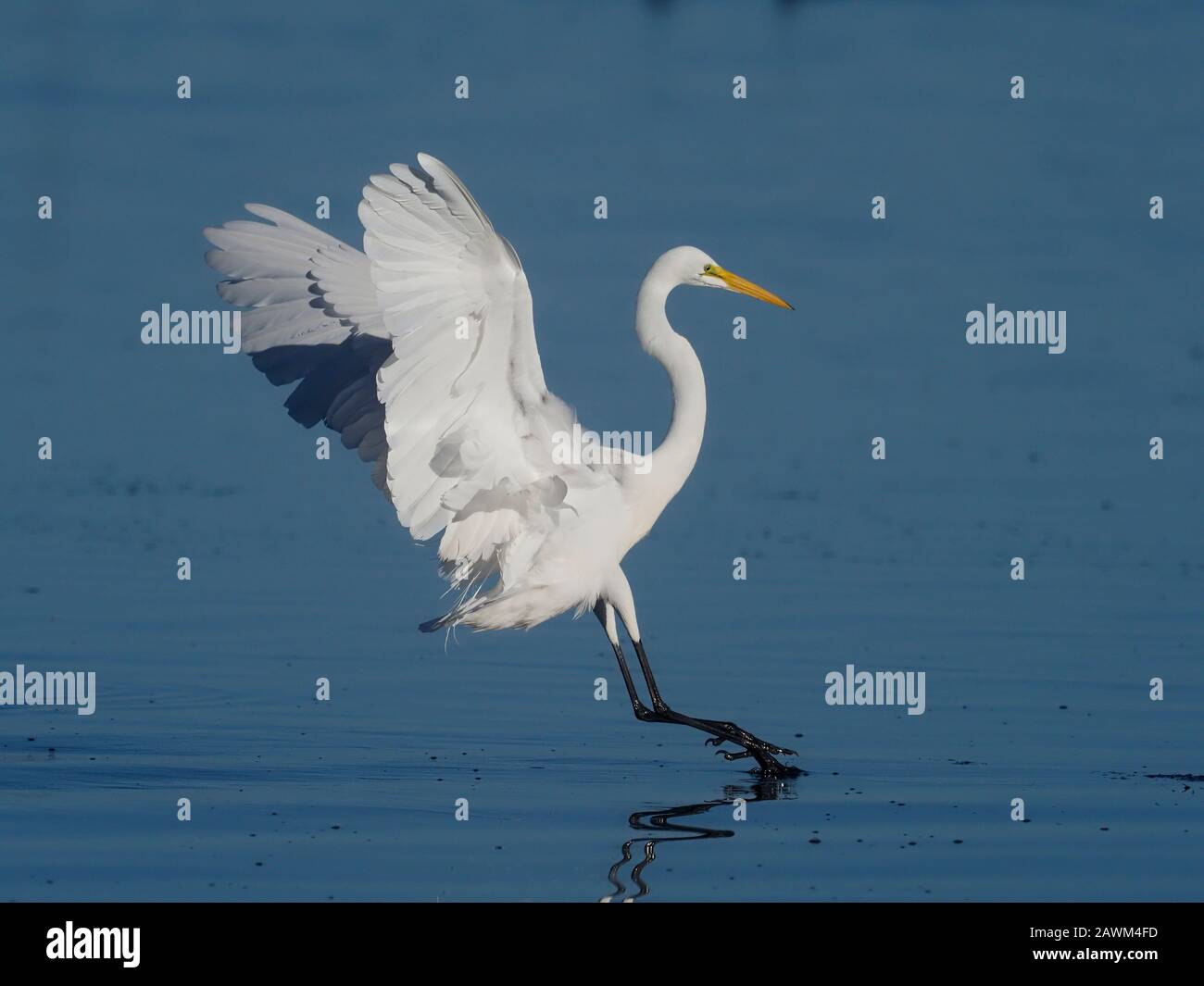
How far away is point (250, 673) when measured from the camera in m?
13.2

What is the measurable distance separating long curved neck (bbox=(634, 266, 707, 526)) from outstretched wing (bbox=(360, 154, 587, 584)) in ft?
3.25

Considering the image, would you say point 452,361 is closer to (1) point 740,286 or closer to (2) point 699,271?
(2) point 699,271

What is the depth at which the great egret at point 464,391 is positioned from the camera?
10000mm

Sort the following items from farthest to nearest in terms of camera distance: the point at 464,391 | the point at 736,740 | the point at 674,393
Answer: the point at 674,393 → the point at 736,740 → the point at 464,391

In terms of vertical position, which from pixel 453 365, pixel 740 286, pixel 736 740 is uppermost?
pixel 740 286

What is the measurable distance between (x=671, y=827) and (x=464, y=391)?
244 cm

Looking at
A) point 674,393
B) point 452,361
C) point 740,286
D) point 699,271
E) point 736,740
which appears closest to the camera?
point 452,361

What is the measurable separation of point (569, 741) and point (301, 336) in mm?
3008

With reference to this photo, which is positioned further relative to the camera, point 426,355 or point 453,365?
point 453,365

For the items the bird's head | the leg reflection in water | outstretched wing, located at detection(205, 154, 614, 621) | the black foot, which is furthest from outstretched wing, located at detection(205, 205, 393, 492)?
the leg reflection in water

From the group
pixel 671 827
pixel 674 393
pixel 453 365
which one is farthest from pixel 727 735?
pixel 453 365

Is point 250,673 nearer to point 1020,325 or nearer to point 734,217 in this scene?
point 1020,325

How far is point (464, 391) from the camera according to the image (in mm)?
10445

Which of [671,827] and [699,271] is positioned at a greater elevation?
[699,271]
